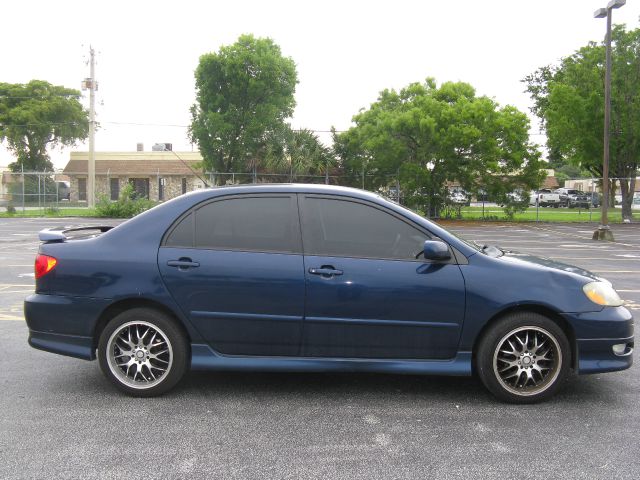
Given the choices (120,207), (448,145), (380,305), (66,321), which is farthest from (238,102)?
(380,305)

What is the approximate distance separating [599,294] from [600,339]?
0.33 meters

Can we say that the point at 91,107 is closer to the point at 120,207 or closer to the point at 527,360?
the point at 120,207

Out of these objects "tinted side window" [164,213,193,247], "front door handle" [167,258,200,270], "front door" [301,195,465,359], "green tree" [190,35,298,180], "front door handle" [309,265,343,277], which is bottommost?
"front door" [301,195,465,359]

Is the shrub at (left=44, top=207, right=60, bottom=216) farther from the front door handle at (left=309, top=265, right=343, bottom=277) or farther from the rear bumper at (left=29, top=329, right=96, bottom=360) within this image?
the front door handle at (left=309, top=265, right=343, bottom=277)

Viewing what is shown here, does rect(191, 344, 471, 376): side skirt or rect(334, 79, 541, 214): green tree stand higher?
rect(334, 79, 541, 214): green tree

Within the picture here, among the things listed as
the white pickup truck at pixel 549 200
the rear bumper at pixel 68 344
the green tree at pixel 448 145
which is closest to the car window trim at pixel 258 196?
the rear bumper at pixel 68 344

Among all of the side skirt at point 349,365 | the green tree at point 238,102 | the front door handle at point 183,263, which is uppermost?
the green tree at point 238,102

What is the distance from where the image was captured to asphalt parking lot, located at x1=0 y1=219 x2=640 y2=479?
3.25m

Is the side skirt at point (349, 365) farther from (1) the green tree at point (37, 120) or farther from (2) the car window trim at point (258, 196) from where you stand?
(1) the green tree at point (37, 120)

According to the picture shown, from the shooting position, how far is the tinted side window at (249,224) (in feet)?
14.3

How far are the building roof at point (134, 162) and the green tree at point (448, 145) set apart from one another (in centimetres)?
2347

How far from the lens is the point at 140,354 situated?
4332 mm

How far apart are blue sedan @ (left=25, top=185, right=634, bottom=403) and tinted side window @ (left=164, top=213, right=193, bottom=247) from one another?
1 cm

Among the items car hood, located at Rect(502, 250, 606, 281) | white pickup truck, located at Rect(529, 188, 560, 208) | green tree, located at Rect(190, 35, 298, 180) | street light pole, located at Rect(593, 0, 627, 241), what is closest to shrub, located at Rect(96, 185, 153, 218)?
green tree, located at Rect(190, 35, 298, 180)
